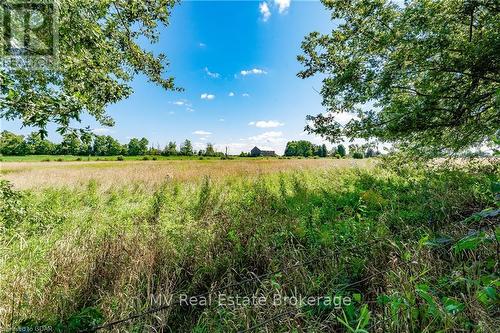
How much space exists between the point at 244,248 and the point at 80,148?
10.2 ft

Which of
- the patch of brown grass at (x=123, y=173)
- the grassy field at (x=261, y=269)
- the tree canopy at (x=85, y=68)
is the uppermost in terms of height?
the tree canopy at (x=85, y=68)

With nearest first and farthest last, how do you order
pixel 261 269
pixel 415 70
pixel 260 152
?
pixel 261 269 → pixel 415 70 → pixel 260 152

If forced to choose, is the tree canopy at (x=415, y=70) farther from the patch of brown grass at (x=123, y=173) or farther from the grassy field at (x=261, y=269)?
the patch of brown grass at (x=123, y=173)

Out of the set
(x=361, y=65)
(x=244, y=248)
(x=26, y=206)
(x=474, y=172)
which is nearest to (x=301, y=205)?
(x=244, y=248)

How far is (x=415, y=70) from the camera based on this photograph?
20.4 ft

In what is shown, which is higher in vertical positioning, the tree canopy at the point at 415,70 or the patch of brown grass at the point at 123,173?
the tree canopy at the point at 415,70

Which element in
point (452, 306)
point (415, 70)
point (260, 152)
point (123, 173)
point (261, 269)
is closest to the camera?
point (452, 306)

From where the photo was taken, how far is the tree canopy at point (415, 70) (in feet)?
17.8

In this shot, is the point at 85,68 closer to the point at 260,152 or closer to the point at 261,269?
the point at 261,269

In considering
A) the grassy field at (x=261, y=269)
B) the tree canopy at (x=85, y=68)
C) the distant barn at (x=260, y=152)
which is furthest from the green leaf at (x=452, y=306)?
the distant barn at (x=260, y=152)

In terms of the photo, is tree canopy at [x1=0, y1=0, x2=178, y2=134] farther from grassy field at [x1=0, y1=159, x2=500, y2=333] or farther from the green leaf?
the green leaf

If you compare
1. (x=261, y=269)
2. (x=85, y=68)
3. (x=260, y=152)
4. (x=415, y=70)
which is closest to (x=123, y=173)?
(x=85, y=68)

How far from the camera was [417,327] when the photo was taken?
7.39 ft

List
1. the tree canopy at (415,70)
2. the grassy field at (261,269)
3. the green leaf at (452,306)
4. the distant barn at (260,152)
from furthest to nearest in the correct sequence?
the distant barn at (260,152)
the tree canopy at (415,70)
the grassy field at (261,269)
the green leaf at (452,306)
